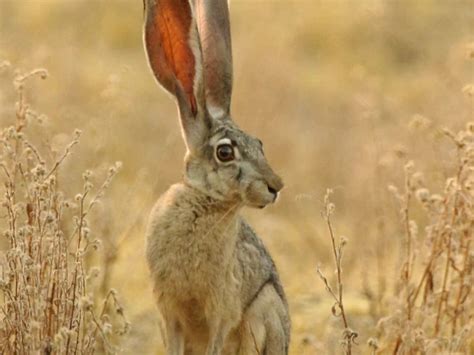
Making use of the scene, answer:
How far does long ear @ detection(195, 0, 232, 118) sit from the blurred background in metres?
0.64

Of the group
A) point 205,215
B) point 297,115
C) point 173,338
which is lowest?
point 173,338

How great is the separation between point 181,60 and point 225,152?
1.82ft

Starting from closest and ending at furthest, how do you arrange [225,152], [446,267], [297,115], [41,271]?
1. [41,271]
2. [225,152]
3. [446,267]
4. [297,115]

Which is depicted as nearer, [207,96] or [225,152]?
[225,152]

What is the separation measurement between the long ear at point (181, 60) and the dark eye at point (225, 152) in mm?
152

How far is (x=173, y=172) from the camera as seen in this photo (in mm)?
11797

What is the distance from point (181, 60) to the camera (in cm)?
716

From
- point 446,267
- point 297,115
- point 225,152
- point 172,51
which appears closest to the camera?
point 225,152

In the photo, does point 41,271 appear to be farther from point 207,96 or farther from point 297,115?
point 297,115

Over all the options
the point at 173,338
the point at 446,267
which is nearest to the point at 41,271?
the point at 173,338

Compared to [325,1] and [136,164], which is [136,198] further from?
[325,1]

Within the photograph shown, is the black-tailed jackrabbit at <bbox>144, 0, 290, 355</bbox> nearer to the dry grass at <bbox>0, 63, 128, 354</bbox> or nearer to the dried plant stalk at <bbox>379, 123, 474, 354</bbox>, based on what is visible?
the dry grass at <bbox>0, 63, 128, 354</bbox>

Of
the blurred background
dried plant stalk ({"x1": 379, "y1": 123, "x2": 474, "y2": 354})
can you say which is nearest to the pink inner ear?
the blurred background

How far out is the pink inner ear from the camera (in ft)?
23.3
